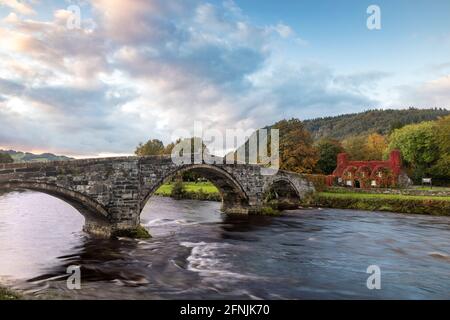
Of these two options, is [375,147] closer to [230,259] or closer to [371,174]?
[371,174]

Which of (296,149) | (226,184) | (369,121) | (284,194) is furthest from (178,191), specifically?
(369,121)

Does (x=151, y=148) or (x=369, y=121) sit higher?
(x=369, y=121)

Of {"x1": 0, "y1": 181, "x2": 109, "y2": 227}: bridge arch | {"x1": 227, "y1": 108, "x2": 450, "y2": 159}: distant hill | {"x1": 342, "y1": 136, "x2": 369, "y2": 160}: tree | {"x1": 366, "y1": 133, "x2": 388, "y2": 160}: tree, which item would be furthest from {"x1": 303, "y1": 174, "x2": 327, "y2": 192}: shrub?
{"x1": 227, "y1": 108, "x2": 450, "y2": 159}: distant hill

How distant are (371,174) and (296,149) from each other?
39.9 ft

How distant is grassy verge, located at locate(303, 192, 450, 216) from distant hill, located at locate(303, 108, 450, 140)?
116897 mm

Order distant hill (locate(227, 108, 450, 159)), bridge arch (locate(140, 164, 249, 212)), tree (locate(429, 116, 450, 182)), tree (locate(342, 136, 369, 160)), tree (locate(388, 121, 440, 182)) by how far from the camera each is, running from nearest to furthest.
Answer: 1. bridge arch (locate(140, 164, 249, 212))
2. tree (locate(429, 116, 450, 182))
3. tree (locate(388, 121, 440, 182))
4. tree (locate(342, 136, 369, 160))
5. distant hill (locate(227, 108, 450, 159))

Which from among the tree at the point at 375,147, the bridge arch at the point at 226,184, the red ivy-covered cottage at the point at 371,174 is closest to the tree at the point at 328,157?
the red ivy-covered cottage at the point at 371,174

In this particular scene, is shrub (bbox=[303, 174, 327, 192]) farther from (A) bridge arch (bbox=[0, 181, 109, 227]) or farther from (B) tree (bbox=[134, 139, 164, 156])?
(B) tree (bbox=[134, 139, 164, 156])

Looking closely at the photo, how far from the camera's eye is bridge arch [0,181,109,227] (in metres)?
16.6

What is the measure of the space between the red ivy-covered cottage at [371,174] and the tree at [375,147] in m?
32.9

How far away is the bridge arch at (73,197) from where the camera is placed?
54.4 ft

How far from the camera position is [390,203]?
37.6 meters
